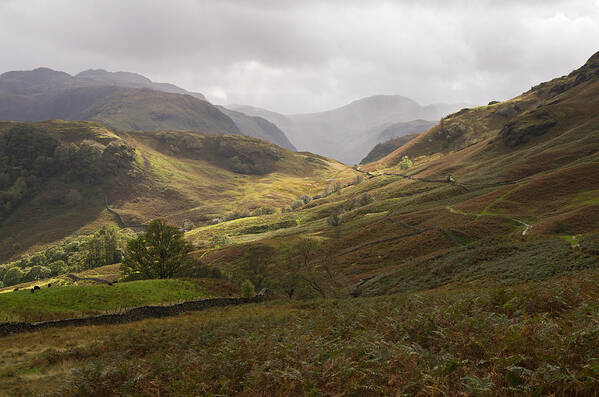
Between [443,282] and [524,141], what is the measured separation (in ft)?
412

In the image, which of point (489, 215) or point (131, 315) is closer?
point (131, 315)

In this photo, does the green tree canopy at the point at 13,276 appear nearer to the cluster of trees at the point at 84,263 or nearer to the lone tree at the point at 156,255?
the cluster of trees at the point at 84,263

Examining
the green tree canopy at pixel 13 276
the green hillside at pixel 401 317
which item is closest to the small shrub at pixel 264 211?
the green hillside at pixel 401 317

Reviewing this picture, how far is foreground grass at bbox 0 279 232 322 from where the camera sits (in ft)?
92.5

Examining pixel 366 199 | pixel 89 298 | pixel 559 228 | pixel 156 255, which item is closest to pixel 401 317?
pixel 89 298

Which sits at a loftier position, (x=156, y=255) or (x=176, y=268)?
(x=156, y=255)

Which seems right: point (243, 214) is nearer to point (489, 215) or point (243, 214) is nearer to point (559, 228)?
point (489, 215)

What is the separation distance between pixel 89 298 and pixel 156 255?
21282mm

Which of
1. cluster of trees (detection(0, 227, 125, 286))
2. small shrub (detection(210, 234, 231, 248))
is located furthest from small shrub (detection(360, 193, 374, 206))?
cluster of trees (detection(0, 227, 125, 286))

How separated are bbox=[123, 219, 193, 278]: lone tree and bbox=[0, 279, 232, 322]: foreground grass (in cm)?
1237

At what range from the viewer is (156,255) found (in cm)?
5409

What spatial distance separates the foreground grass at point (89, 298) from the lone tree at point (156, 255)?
487 inches

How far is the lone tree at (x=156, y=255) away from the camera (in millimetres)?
52875

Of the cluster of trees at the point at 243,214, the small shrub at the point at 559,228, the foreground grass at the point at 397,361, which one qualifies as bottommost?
the cluster of trees at the point at 243,214
